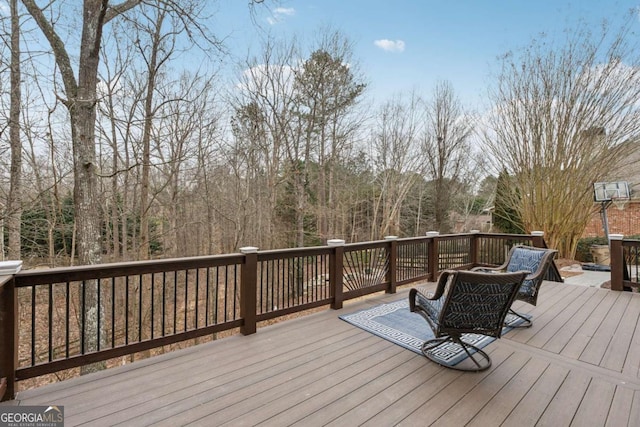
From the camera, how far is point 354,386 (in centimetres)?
232

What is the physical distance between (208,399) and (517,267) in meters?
4.04

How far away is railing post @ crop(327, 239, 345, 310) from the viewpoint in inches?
164

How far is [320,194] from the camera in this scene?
11.4 meters

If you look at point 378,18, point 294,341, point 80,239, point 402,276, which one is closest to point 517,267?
point 402,276

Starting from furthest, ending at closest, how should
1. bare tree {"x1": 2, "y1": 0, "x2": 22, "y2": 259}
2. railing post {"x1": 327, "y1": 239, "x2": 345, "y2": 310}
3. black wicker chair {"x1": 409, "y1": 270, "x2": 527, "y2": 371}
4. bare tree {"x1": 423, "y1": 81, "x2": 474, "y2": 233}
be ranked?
bare tree {"x1": 423, "y1": 81, "x2": 474, "y2": 233} < bare tree {"x1": 2, "y1": 0, "x2": 22, "y2": 259} < railing post {"x1": 327, "y1": 239, "x2": 345, "y2": 310} < black wicker chair {"x1": 409, "y1": 270, "x2": 527, "y2": 371}

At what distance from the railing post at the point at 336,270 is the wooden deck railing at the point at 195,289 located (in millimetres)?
14

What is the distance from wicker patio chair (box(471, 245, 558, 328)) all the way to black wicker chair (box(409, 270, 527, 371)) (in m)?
0.93

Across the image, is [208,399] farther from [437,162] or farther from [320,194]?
[437,162]

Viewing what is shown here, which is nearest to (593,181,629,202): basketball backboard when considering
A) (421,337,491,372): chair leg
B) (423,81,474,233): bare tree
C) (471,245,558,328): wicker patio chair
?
(423,81,474,233): bare tree

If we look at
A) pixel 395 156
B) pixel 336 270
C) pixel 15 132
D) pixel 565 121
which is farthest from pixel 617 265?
pixel 15 132

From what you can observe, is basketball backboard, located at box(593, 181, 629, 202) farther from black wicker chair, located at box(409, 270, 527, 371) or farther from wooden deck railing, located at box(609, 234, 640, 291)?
black wicker chair, located at box(409, 270, 527, 371)
